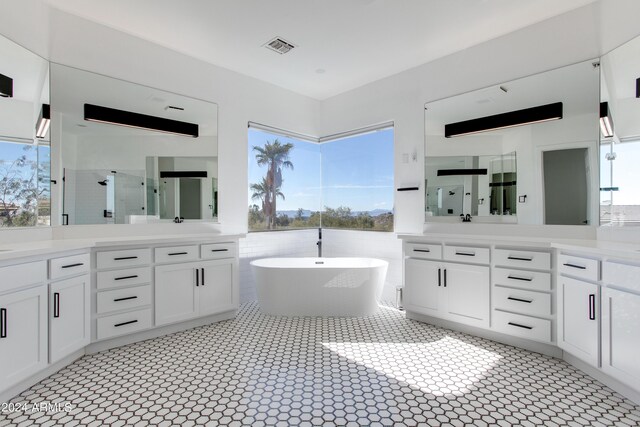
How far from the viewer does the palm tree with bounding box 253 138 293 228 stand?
4836 millimetres

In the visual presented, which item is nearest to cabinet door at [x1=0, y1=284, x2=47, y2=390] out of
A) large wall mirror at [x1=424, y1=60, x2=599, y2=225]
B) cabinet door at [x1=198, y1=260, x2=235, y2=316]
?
cabinet door at [x1=198, y1=260, x2=235, y2=316]

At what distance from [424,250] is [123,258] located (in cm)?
293

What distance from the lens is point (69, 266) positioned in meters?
2.46

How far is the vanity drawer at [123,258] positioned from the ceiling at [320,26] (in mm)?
2188

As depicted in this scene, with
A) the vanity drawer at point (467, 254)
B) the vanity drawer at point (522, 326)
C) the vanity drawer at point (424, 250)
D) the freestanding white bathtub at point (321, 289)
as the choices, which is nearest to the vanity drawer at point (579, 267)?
the vanity drawer at point (522, 326)

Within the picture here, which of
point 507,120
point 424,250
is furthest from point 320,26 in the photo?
point 424,250

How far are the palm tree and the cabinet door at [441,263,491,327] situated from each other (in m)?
2.64

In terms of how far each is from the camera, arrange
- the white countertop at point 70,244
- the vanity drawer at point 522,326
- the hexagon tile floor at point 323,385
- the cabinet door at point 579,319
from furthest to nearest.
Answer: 1. the vanity drawer at point 522,326
2. the cabinet door at point 579,319
3. the white countertop at point 70,244
4. the hexagon tile floor at point 323,385

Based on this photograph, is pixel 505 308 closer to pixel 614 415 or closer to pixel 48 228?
pixel 614 415

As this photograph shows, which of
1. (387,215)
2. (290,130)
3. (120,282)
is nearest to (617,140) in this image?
(387,215)

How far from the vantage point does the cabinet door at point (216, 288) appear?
3.40 meters

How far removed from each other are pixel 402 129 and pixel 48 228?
3975 millimetres

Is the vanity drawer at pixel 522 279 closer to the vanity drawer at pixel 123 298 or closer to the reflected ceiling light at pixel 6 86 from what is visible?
the vanity drawer at pixel 123 298

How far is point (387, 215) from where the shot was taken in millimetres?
4609
